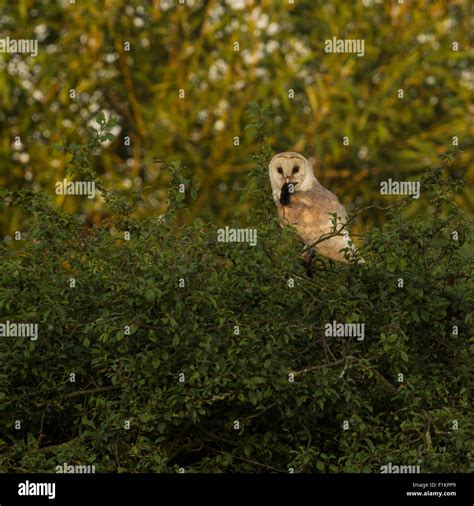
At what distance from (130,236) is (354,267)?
0.88 meters

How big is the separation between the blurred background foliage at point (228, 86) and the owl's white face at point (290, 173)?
565 cm

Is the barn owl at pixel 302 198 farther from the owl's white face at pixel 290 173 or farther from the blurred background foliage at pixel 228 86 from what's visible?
the blurred background foliage at pixel 228 86

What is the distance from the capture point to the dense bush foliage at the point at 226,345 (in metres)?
4.79

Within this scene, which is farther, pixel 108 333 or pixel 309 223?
pixel 309 223

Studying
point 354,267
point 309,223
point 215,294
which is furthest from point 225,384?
point 309,223

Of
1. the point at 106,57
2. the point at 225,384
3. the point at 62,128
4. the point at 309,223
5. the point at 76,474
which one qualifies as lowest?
the point at 76,474

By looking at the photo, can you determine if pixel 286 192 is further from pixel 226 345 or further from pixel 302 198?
pixel 226 345

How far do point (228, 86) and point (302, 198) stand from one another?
6.49 m

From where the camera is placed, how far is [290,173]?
6.77 m

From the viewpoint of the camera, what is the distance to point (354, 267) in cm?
512

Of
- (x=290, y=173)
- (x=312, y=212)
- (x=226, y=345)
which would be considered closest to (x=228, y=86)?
(x=290, y=173)

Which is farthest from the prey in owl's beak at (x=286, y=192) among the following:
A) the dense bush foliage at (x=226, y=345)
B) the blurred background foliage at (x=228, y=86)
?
the blurred background foliage at (x=228, y=86)

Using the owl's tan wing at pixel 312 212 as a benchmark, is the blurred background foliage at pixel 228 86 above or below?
above

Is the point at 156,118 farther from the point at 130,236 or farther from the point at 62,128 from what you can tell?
the point at 130,236
